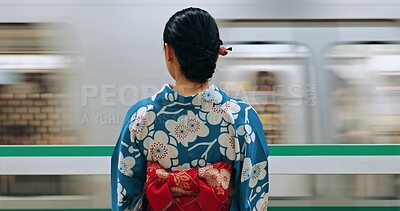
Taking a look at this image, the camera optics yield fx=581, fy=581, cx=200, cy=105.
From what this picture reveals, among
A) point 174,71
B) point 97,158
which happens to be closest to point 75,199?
point 97,158

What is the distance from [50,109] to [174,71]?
1.81m

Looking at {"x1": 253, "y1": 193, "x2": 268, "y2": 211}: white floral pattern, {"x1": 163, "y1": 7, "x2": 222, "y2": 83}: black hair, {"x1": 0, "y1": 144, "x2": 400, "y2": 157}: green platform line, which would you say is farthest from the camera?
{"x1": 0, "y1": 144, "x2": 400, "y2": 157}: green platform line

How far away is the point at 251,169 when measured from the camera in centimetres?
186

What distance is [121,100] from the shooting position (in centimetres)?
346

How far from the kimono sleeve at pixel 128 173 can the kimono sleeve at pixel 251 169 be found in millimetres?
308

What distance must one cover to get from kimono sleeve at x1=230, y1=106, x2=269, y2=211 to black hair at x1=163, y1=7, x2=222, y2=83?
223mm

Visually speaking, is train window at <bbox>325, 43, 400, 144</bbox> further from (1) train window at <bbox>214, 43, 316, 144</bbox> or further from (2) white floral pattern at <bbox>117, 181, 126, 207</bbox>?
(2) white floral pattern at <bbox>117, 181, 126, 207</bbox>

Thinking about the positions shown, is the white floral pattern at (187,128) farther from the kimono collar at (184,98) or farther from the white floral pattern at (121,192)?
the white floral pattern at (121,192)

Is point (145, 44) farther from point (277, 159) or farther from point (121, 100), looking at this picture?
point (277, 159)

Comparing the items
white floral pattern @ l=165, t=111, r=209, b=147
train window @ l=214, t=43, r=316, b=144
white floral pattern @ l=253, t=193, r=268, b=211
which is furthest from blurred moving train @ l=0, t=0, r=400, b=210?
white floral pattern @ l=165, t=111, r=209, b=147

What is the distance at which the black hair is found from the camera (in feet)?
5.94

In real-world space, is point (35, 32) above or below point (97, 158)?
above

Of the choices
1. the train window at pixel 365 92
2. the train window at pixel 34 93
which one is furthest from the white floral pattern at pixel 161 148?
the train window at pixel 365 92

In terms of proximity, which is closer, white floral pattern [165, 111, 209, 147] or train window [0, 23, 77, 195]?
white floral pattern [165, 111, 209, 147]
